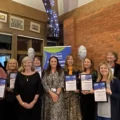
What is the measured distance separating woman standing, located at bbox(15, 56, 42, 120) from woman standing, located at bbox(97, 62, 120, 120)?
0.93 metres

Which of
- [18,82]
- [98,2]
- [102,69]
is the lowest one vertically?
[18,82]

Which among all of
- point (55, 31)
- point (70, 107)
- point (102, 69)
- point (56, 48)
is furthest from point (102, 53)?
point (102, 69)

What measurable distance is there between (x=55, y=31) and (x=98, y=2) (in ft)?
5.65

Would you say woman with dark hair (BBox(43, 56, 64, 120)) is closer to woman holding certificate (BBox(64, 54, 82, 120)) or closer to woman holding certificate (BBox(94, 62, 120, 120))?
woman holding certificate (BBox(64, 54, 82, 120))

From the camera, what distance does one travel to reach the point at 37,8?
666 centimetres

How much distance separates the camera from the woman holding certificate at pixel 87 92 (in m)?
3.11

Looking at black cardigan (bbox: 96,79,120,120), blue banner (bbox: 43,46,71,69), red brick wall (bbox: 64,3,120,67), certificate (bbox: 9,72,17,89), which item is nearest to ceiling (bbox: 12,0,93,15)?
red brick wall (bbox: 64,3,120,67)

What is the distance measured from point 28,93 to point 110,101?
1166 mm

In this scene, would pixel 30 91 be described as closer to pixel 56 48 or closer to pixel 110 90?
pixel 110 90

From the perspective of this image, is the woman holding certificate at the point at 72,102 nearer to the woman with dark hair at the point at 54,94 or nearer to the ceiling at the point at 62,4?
the woman with dark hair at the point at 54,94

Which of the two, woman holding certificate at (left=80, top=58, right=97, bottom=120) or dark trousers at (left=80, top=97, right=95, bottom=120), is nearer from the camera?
woman holding certificate at (left=80, top=58, right=97, bottom=120)

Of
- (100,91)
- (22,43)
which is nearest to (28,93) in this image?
(100,91)

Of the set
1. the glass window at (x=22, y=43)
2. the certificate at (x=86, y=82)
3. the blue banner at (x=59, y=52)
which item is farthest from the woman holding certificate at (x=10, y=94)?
the glass window at (x=22, y=43)

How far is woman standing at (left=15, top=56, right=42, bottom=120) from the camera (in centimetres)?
296
